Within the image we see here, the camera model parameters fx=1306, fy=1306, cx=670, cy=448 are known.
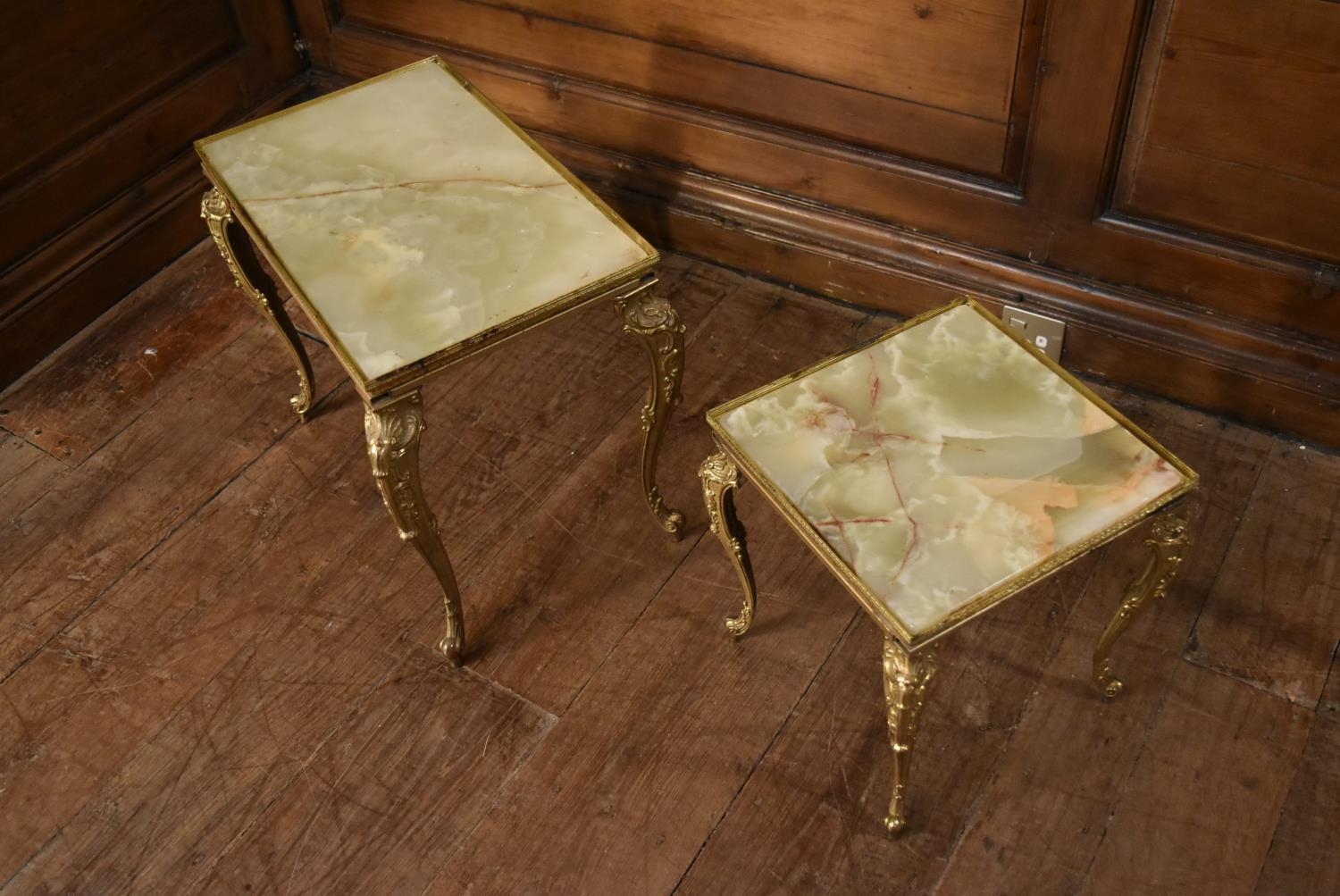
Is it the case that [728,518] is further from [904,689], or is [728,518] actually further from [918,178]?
[918,178]

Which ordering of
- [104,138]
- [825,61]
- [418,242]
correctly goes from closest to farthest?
[418,242] → [825,61] → [104,138]

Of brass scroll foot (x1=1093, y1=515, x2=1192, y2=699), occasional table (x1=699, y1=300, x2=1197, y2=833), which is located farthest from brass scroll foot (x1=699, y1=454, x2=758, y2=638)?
brass scroll foot (x1=1093, y1=515, x2=1192, y2=699)

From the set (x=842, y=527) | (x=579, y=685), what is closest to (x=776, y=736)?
(x=579, y=685)

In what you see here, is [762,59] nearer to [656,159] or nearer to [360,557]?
[656,159]

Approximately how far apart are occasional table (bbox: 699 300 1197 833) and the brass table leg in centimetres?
36

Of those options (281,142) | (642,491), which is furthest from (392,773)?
(281,142)

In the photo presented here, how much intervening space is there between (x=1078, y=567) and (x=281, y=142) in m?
1.27

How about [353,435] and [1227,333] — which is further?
[353,435]

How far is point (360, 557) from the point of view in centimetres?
195

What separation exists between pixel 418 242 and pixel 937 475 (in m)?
0.72

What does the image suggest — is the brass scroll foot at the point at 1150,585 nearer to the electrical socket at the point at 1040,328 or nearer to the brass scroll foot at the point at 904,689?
the brass scroll foot at the point at 904,689

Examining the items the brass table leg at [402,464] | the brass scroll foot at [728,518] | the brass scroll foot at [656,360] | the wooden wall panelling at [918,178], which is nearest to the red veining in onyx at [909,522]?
the brass scroll foot at [728,518]

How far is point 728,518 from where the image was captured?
1619 mm

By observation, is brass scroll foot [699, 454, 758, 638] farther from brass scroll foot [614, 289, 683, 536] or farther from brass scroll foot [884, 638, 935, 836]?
brass scroll foot [884, 638, 935, 836]
